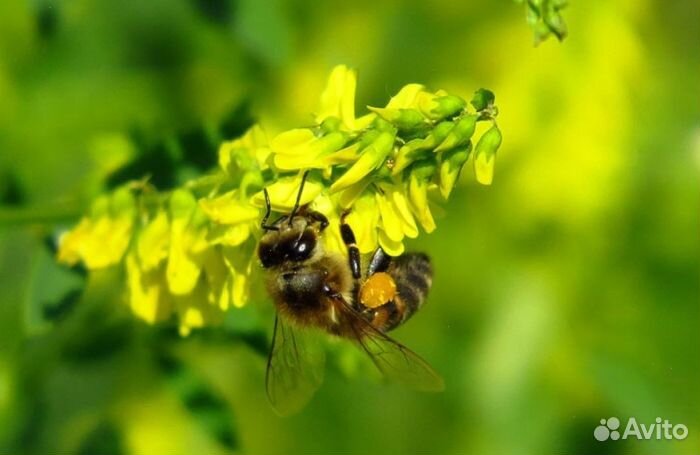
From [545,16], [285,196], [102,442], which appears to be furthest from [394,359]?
[102,442]

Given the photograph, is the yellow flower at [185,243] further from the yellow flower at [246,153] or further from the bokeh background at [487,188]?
the bokeh background at [487,188]

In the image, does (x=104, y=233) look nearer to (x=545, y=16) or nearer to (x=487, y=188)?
(x=545, y=16)

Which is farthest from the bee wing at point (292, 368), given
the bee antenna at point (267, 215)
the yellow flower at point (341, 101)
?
the yellow flower at point (341, 101)

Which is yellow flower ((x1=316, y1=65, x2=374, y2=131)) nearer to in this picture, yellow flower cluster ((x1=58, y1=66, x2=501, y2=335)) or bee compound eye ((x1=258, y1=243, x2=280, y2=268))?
yellow flower cluster ((x1=58, y1=66, x2=501, y2=335))

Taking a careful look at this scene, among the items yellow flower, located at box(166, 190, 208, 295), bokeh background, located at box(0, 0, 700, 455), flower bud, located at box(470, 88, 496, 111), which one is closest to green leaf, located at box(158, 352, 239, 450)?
bokeh background, located at box(0, 0, 700, 455)

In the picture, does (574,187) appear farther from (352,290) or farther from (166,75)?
(352,290)

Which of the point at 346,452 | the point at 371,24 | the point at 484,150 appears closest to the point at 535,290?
the point at 346,452
